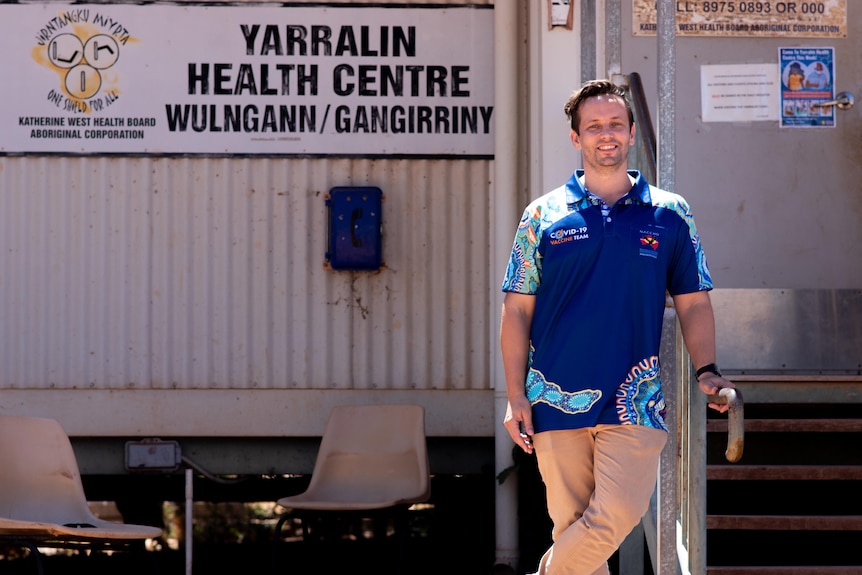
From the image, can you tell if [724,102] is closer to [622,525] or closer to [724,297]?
[724,297]

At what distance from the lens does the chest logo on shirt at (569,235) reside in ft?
11.1

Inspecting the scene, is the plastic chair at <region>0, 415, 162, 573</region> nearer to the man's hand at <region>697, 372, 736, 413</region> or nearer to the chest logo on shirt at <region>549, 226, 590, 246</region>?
the chest logo on shirt at <region>549, 226, 590, 246</region>

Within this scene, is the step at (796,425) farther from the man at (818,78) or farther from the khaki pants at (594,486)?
the man at (818,78)

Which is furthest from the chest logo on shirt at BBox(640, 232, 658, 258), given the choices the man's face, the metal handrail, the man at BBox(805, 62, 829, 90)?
the man at BBox(805, 62, 829, 90)

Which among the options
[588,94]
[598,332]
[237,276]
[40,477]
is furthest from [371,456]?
[588,94]

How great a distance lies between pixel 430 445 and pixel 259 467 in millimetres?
950

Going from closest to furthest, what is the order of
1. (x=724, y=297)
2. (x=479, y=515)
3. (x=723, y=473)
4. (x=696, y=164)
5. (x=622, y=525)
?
(x=622, y=525)
(x=723, y=473)
(x=724, y=297)
(x=696, y=164)
(x=479, y=515)

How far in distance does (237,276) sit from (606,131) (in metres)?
3.27

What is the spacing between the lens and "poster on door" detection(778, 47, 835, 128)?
237 inches

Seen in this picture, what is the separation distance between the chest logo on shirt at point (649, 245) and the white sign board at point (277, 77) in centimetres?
291

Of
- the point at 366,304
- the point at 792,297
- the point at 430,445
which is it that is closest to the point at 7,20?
the point at 366,304

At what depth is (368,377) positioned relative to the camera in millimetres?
6223

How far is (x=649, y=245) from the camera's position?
3389 mm

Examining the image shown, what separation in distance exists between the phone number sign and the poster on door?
0.34ft
